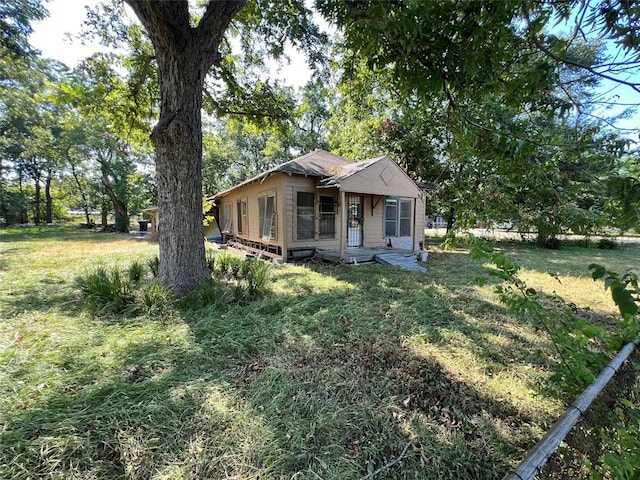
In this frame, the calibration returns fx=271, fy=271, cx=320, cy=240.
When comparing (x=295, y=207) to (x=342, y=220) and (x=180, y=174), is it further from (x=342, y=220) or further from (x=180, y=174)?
(x=180, y=174)

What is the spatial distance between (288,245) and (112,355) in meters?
6.42

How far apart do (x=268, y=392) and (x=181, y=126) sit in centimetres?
421

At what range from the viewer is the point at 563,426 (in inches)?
51.3

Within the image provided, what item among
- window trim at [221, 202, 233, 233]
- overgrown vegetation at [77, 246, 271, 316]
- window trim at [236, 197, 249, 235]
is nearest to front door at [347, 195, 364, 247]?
window trim at [236, 197, 249, 235]

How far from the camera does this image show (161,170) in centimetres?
464

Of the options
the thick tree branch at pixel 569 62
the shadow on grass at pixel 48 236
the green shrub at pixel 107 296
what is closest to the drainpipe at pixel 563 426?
the thick tree branch at pixel 569 62

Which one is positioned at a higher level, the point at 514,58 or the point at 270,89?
the point at 270,89

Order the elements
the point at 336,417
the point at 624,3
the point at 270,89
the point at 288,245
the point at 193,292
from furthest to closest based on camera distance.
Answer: the point at 288,245 → the point at 270,89 → the point at 193,292 → the point at 336,417 → the point at 624,3

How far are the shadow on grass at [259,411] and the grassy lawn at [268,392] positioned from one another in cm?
1

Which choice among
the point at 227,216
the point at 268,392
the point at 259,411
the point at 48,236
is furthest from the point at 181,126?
the point at 48,236

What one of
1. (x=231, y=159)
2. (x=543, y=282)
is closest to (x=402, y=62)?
(x=543, y=282)

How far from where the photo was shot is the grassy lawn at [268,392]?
1758mm

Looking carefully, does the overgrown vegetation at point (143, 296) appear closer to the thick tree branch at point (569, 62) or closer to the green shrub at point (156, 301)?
the green shrub at point (156, 301)

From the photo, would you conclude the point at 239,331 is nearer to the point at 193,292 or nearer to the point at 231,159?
the point at 193,292
